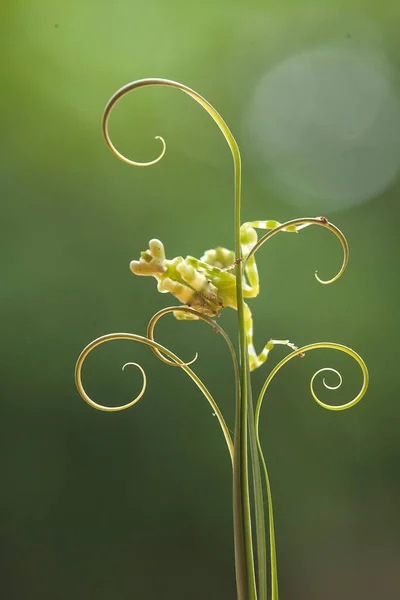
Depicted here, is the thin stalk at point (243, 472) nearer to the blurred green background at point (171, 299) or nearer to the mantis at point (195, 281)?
the mantis at point (195, 281)

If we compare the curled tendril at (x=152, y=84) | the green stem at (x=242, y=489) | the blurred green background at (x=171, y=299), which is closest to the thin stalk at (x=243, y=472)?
the green stem at (x=242, y=489)

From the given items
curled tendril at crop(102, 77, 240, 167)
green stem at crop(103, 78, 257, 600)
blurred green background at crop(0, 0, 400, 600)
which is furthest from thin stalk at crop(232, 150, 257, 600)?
blurred green background at crop(0, 0, 400, 600)

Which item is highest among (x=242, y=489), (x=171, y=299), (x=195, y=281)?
(x=171, y=299)

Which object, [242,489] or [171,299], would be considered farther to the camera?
[171,299]

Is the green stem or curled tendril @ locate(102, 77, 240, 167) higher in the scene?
curled tendril @ locate(102, 77, 240, 167)

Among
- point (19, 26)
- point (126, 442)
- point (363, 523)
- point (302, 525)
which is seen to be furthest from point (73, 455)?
point (19, 26)

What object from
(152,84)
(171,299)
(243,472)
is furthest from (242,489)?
(171,299)

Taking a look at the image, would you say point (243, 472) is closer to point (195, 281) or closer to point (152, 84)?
point (195, 281)

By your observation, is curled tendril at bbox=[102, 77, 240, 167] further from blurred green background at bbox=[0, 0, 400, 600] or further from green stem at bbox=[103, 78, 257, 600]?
blurred green background at bbox=[0, 0, 400, 600]
